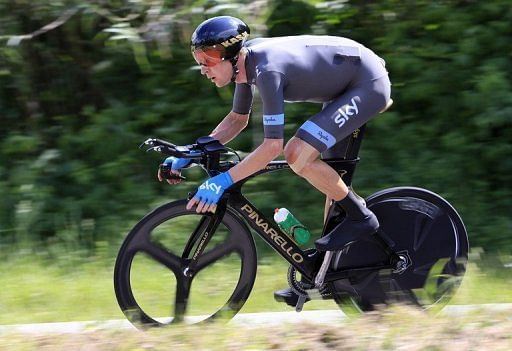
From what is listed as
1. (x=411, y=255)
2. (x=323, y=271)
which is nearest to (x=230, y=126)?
(x=323, y=271)

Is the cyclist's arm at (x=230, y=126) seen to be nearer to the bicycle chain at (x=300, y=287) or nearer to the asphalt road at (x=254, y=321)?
the bicycle chain at (x=300, y=287)

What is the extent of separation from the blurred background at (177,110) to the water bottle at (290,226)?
1.97 meters

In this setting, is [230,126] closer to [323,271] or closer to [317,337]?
[323,271]

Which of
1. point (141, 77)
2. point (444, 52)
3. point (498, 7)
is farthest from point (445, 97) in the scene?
point (141, 77)

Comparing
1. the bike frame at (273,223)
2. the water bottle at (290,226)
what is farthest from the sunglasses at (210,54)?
the water bottle at (290,226)

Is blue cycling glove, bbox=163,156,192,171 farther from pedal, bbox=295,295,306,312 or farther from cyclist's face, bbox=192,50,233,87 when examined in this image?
pedal, bbox=295,295,306,312

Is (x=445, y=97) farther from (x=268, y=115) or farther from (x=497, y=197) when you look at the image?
(x=268, y=115)

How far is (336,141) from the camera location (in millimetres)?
4684

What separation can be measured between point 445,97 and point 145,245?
12.0 ft

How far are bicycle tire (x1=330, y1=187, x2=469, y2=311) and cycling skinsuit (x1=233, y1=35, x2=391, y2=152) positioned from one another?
60 centimetres

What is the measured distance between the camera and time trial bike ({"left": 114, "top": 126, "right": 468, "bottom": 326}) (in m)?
4.80

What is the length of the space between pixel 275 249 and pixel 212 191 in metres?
0.62

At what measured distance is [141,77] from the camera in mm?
7996

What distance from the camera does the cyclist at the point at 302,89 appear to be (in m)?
4.49
